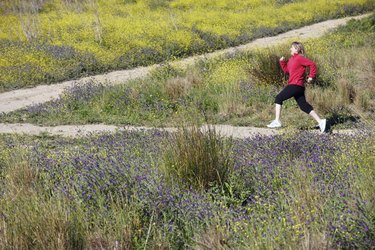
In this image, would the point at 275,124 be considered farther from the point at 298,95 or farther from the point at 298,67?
the point at 298,67

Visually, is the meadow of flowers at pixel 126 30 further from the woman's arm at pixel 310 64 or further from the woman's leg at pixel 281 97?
the woman's arm at pixel 310 64

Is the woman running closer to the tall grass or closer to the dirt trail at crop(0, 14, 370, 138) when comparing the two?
the dirt trail at crop(0, 14, 370, 138)

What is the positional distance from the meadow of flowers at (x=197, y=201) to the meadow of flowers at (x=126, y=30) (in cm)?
1166

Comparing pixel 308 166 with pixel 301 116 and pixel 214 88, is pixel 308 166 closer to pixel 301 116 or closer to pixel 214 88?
pixel 301 116

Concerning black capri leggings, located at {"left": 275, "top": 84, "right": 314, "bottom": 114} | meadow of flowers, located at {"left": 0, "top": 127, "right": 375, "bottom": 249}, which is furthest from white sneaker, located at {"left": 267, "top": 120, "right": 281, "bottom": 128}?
meadow of flowers, located at {"left": 0, "top": 127, "right": 375, "bottom": 249}

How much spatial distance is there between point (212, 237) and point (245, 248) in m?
0.27

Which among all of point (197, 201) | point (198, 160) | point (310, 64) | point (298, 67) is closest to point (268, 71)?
point (298, 67)

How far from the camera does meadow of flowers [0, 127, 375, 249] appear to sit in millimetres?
3709

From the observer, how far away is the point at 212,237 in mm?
3684

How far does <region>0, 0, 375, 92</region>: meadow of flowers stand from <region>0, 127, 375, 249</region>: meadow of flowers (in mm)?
11660

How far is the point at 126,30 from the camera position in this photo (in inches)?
926

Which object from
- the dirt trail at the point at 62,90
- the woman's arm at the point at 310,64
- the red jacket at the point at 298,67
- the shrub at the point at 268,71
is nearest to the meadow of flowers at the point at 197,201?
the dirt trail at the point at 62,90

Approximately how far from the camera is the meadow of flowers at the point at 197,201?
3.71m

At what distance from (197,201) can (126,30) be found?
19751 mm
